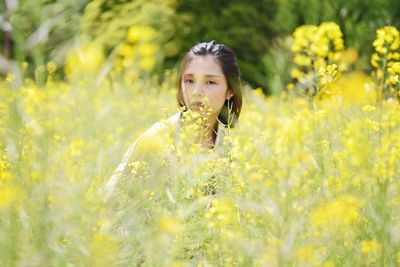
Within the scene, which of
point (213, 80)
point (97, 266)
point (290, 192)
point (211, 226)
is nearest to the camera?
point (97, 266)

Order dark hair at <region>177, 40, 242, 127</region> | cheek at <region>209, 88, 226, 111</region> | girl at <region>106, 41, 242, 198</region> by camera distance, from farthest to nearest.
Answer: dark hair at <region>177, 40, 242, 127</region>, cheek at <region>209, 88, 226, 111</region>, girl at <region>106, 41, 242, 198</region>

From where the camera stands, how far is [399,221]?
2.26 meters

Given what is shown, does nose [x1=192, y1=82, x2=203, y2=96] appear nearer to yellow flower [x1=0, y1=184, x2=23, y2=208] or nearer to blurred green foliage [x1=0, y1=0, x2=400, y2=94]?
blurred green foliage [x1=0, y1=0, x2=400, y2=94]

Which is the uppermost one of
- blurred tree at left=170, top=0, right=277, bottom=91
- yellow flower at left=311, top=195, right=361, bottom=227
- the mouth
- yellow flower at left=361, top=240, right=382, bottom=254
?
yellow flower at left=311, top=195, right=361, bottom=227

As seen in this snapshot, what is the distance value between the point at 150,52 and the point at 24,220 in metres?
0.56

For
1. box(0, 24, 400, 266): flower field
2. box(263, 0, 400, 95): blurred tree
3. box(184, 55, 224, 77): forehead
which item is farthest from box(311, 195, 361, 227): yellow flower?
box(263, 0, 400, 95): blurred tree

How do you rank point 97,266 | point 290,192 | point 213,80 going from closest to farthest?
point 97,266 → point 290,192 → point 213,80

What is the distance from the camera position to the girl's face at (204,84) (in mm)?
3057

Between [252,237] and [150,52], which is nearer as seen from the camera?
[150,52]

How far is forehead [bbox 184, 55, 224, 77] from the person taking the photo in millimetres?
3235

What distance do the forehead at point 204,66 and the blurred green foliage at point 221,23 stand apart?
0.13 m

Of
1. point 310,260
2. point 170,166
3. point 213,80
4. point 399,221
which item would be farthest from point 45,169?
point 213,80

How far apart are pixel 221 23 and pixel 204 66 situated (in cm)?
896

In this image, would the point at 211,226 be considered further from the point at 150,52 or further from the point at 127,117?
the point at 127,117
